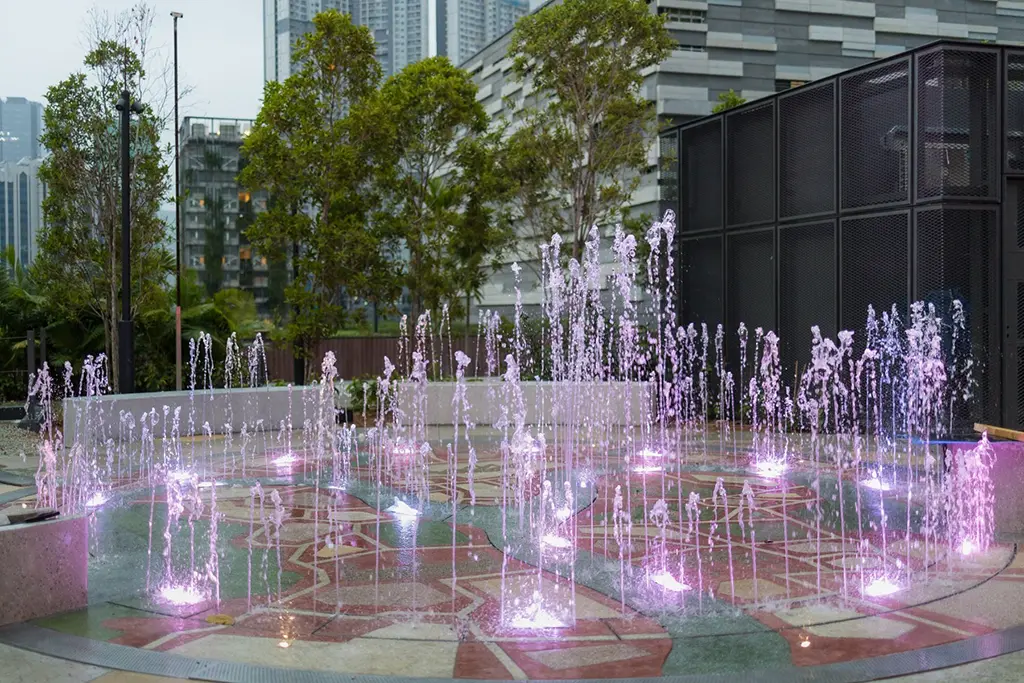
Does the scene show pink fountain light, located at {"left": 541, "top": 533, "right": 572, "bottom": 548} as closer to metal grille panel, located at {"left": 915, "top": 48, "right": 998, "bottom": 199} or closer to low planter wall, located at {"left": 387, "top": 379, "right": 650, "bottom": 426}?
low planter wall, located at {"left": 387, "top": 379, "right": 650, "bottom": 426}

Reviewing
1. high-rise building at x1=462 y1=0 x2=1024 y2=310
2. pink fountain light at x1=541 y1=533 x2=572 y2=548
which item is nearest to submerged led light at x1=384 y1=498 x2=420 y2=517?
pink fountain light at x1=541 y1=533 x2=572 y2=548

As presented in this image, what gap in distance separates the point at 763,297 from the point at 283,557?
1040 cm

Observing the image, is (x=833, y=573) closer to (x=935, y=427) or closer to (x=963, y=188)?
(x=935, y=427)

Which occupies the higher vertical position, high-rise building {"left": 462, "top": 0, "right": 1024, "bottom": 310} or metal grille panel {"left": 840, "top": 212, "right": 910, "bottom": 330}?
high-rise building {"left": 462, "top": 0, "right": 1024, "bottom": 310}

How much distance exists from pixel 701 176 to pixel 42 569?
13169 mm

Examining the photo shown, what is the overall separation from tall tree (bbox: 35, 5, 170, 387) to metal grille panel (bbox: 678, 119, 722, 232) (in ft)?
30.1

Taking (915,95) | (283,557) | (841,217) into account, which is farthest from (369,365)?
(283,557)

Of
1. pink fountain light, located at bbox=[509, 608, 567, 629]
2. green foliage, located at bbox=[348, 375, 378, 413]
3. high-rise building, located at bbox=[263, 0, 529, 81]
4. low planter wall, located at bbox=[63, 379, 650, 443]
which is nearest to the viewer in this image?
pink fountain light, located at bbox=[509, 608, 567, 629]

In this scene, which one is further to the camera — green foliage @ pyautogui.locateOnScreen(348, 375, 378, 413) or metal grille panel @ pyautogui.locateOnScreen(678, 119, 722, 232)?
green foliage @ pyautogui.locateOnScreen(348, 375, 378, 413)

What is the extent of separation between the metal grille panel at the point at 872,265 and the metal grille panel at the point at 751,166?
164 centimetres

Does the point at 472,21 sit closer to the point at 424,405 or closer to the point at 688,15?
the point at 688,15

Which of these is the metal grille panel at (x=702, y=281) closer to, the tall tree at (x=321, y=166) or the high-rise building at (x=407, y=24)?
the tall tree at (x=321, y=166)

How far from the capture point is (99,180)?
56.1ft

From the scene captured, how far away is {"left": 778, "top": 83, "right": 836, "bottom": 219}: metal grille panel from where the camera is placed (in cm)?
1405
